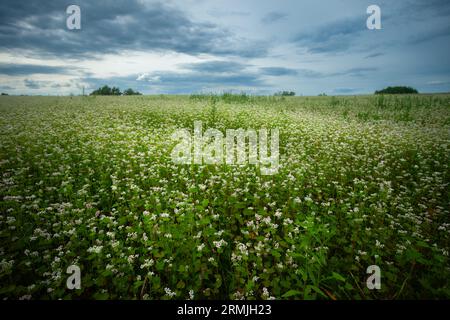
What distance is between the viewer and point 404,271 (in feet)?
12.2

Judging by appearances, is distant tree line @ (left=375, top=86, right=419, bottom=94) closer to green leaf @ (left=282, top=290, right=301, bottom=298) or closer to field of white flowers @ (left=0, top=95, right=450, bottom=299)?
field of white flowers @ (left=0, top=95, right=450, bottom=299)

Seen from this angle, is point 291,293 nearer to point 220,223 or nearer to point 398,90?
point 220,223

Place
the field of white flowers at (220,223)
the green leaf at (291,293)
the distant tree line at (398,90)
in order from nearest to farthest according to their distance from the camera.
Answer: the green leaf at (291,293), the field of white flowers at (220,223), the distant tree line at (398,90)

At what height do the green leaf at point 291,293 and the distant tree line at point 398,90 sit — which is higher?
the distant tree line at point 398,90

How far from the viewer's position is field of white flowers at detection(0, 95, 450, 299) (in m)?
3.47

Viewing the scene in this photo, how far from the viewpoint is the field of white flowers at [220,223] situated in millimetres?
3471

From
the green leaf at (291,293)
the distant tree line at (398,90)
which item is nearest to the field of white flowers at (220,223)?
the green leaf at (291,293)

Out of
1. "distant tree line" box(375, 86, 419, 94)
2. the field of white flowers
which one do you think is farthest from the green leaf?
"distant tree line" box(375, 86, 419, 94)

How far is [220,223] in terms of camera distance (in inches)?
188

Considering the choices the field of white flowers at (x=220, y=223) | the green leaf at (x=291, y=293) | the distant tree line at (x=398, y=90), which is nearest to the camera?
the green leaf at (x=291, y=293)

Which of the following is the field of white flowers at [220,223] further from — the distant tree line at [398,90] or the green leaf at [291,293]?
the distant tree line at [398,90]

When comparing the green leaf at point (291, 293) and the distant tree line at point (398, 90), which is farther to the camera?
the distant tree line at point (398, 90)

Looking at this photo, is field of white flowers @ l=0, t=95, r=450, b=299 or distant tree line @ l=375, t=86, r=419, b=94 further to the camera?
distant tree line @ l=375, t=86, r=419, b=94
